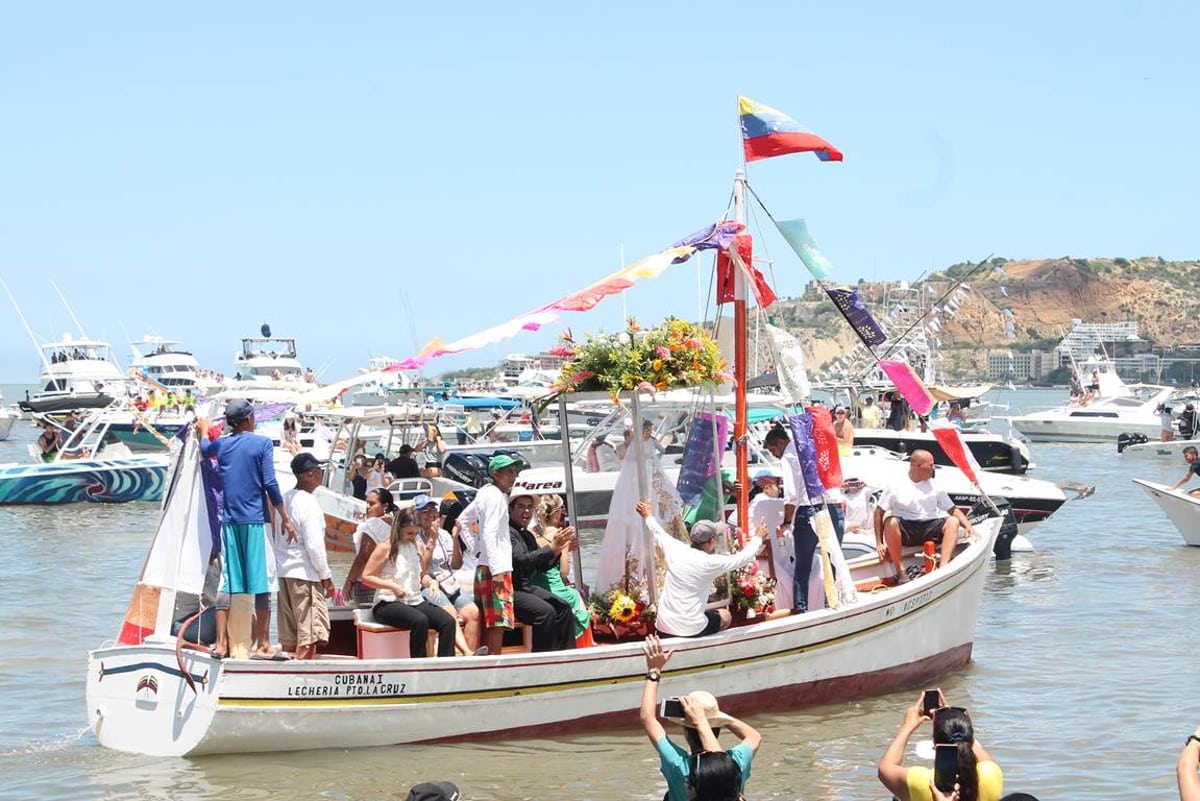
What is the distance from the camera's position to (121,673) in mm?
10047

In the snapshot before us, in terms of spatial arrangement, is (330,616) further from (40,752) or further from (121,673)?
(40,752)

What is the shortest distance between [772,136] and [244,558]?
5688mm

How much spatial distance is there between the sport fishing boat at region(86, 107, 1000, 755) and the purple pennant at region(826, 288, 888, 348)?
836mm

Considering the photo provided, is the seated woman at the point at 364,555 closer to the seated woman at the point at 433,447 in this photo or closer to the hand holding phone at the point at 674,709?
the hand holding phone at the point at 674,709

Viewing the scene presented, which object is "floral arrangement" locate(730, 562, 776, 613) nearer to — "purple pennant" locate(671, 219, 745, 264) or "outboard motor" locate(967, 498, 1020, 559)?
"purple pennant" locate(671, 219, 745, 264)

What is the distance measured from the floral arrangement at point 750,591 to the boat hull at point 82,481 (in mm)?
21779

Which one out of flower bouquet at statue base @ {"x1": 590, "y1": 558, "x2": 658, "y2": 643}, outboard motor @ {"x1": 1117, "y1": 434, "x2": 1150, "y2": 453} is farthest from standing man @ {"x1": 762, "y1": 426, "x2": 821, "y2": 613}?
outboard motor @ {"x1": 1117, "y1": 434, "x2": 1150, "y2": 453}

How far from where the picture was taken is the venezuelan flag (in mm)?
12328

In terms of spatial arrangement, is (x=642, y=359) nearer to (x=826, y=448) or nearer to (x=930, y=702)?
(x=826, y=448)

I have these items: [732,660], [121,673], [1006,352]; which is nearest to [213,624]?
[121,673]

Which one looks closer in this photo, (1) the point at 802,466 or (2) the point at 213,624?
(2) the point at 213,624

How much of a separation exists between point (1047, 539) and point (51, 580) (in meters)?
16.6

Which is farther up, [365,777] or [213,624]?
[213,624]

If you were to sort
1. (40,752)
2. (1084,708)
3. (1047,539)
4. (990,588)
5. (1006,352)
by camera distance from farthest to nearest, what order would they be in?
(1006,352) → (1047,539) → (990,588) → (1084,708) → (40,752)
